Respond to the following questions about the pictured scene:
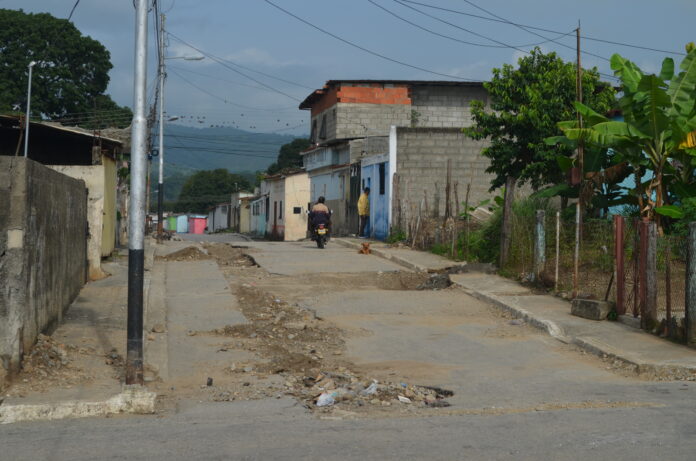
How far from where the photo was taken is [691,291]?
33.3 ft

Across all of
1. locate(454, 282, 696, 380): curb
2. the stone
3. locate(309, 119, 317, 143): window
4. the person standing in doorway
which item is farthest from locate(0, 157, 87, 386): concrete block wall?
locate(309, 119, 317, 143): window

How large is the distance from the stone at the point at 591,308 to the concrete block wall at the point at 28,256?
7289 mm

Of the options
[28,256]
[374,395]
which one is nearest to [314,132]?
[28,256]

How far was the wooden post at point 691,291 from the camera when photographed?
10.2 metres

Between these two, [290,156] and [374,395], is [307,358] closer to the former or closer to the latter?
[374,395]

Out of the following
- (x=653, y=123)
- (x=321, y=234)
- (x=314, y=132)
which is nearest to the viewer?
(x=653, y=123)

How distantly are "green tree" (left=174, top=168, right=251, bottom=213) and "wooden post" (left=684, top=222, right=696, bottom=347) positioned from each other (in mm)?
108276

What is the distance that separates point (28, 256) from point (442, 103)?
40183 millimetres

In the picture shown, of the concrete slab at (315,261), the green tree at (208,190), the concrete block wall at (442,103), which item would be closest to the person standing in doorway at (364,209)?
the concrete slab at (315,261)

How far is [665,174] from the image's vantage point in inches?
596

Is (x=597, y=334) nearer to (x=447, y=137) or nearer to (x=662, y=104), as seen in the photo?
(x=662, y=104)

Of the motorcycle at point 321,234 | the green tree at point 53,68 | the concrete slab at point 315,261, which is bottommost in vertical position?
the concrete slab at point 315,261

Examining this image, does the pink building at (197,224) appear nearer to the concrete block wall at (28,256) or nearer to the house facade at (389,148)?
the house facade at (389,148)

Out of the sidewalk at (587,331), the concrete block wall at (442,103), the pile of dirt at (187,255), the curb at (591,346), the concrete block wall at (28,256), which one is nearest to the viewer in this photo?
the concrete block wall at (28,256)
